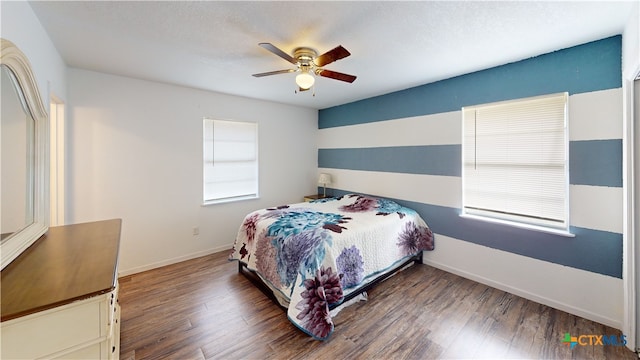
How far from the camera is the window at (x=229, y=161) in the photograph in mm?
3809

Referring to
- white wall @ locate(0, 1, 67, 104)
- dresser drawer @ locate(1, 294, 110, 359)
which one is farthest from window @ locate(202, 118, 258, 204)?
dresser drawer @ locate(1, 294, 110, 359)

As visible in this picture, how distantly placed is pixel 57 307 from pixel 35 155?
1337 millimetres

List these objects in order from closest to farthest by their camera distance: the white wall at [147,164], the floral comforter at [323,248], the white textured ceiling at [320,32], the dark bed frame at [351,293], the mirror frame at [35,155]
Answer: the mirror frame at [35,155] → the white textured ceiling at [320,32] → the floral comforter at [323,248] → the dark bed frame at [351,293] → the white wall at [147,164]

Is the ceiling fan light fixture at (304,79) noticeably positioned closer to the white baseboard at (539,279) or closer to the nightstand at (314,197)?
the white baseboard at (539,279)

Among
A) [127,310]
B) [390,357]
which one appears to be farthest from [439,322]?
[127,310]

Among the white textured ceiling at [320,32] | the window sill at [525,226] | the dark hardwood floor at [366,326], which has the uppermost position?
the white textured ceiling at [320,32]

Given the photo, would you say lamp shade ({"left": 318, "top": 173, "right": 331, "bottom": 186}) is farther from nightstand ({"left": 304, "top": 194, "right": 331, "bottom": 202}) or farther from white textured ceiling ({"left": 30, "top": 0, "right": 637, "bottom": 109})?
white textured ceiling ({"left": 30, "top": 0, "right": 637, "bottom": 109})

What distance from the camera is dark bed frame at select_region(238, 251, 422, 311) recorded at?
98.7 inches

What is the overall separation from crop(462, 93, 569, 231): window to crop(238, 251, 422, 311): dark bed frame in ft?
3.06

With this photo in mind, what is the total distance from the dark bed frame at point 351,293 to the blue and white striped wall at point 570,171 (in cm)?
28

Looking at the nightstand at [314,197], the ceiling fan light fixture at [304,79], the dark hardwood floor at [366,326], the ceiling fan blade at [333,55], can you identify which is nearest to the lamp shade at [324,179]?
the nightstand at [314,197]

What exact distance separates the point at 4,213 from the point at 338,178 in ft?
13.1

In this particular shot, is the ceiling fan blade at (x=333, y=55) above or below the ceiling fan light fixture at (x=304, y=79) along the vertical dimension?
above

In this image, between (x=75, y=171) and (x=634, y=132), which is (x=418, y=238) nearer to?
(x=634, y=132)
